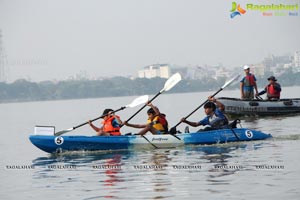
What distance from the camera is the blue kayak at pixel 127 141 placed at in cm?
2520

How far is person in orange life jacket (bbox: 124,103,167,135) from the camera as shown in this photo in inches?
998

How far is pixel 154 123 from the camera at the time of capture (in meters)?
25.6

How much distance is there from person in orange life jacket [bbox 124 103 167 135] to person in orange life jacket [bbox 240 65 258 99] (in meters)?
12.8

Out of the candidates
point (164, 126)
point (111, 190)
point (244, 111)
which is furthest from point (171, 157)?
point (244, 111)

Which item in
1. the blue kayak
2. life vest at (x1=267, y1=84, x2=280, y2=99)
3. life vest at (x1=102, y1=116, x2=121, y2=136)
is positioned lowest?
the blue kayak

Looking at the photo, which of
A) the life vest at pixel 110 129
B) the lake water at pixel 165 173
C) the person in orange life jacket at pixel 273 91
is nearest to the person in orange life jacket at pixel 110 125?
the life vest at pixel 110 129

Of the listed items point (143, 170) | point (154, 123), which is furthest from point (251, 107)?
point (143, 170)

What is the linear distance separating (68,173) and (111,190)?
365cm

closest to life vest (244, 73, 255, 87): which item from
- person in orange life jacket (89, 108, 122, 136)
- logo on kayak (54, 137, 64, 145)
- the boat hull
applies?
the boat hull

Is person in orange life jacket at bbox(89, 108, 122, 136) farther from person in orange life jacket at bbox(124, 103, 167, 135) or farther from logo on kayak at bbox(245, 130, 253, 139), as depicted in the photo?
logo on kayak at bbox(245, 130, 253, 139)

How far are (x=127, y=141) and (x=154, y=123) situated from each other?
1.10m

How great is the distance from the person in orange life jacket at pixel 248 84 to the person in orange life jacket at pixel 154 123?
12.8 metres

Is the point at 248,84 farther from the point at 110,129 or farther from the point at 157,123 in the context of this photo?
the point at 110,129

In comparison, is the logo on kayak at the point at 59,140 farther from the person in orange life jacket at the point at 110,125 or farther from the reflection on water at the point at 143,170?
the person in orange life jacket at the point at 110,125
